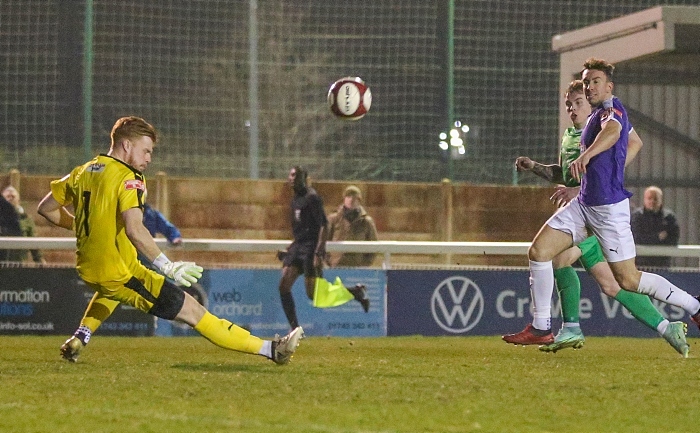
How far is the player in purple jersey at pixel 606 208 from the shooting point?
995 centimetres

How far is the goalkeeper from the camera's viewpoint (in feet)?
29.3

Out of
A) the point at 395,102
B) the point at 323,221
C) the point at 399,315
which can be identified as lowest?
the point at 399,315

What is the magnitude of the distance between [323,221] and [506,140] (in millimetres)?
4770

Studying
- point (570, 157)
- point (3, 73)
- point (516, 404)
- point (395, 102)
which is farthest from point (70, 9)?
point (516, 404)

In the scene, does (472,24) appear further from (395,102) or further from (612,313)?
(612,313)

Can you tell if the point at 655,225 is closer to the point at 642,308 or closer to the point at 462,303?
the point at 462,303

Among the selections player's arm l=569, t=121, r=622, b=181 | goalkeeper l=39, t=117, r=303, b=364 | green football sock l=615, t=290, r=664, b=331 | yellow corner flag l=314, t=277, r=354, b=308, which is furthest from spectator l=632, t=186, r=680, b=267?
goalkeeper l=39, t=117, r=303, b=364

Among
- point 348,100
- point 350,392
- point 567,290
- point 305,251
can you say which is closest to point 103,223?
point 350,392

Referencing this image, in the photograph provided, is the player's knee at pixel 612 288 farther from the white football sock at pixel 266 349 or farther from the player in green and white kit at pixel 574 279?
the white football sock at pixel 266 349

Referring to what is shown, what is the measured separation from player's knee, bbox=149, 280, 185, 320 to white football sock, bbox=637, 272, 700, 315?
132 inches

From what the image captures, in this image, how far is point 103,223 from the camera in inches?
356

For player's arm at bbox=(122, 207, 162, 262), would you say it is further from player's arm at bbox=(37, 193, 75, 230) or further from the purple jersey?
the purple jersey

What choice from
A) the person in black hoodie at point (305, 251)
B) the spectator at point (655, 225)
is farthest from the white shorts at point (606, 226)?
the spectator at point (655, 225)

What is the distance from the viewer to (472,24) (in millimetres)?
18516
